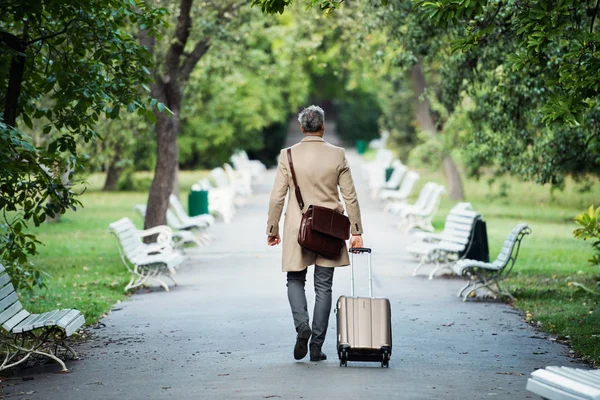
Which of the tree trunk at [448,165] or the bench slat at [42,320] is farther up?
the tree trunk at [448,165]

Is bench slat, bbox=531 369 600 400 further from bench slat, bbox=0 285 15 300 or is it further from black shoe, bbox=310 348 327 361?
bench slat, bbox=0 285 15 300

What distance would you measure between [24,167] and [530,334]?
16.7ft

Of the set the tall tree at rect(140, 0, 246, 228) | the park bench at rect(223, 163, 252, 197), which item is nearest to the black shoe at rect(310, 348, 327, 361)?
the tall tree at rect(140, 0, 246, 228)

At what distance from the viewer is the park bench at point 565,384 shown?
5.77 meters

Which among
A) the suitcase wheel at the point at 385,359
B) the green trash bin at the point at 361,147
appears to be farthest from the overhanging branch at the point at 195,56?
the green trash bin at the point at 361,147

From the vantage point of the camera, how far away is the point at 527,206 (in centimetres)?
3250

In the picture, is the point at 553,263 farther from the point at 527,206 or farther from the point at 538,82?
the point at 527,206

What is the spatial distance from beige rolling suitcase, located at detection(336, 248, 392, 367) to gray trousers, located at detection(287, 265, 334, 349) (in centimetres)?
18

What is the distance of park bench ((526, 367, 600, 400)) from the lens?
5.77 meters

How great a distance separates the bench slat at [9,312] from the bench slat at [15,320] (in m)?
0.03

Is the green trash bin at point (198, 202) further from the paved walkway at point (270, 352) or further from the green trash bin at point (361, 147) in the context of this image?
the green trash bin at point (361, 147)

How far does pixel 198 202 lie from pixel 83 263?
615 centimetres

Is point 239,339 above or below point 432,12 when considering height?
below

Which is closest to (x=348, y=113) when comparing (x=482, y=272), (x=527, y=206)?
(x=527, y=206)
